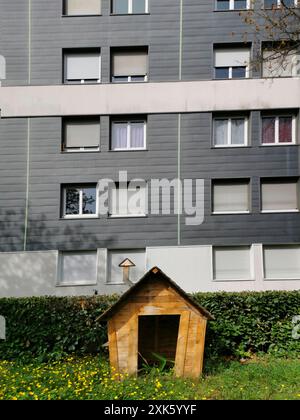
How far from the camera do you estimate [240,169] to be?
53.4 feet

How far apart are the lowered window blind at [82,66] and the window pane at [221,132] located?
4.98 meters

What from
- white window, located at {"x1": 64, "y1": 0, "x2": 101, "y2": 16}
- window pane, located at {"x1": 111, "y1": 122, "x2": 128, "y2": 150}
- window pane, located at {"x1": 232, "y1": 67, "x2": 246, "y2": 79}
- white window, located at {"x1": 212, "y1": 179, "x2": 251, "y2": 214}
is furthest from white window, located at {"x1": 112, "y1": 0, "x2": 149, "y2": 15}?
white window, located at {"x1": 212, "y1": 179, "x2": 251, "y2": 214}

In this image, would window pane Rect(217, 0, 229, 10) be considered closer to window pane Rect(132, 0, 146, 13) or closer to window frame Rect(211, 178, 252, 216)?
window pane Rect(132, 0, 146, 13)

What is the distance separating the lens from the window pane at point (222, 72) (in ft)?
55.7

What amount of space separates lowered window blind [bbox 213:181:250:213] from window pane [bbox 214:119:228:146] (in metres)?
1.65

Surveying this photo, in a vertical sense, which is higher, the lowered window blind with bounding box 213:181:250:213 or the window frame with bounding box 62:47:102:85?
the window frame with bounding box 62:47:102:85

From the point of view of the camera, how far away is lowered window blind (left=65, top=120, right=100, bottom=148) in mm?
16859

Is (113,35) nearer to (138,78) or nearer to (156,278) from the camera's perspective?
(138,78)

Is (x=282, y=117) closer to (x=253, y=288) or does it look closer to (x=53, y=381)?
(x=253, y=288)

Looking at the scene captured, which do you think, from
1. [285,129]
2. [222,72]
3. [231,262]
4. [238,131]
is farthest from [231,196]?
[222,72]

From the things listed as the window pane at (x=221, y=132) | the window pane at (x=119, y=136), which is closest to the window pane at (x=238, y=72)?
the window pane at (x=221, y=132)

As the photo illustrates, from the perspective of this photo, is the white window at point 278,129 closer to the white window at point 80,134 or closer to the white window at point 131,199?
the white window at point 131,199

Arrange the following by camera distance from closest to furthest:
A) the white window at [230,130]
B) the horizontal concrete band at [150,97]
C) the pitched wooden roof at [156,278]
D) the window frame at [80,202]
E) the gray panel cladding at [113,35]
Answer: the pitched wooden roof at [156,278], the window frame at [80,202], the horizontal concrete band at [150,97], the gray panel cladding at [113,35], the white window at [230,130]

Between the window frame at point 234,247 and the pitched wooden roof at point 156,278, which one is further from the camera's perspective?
the window frame at point 234,247
